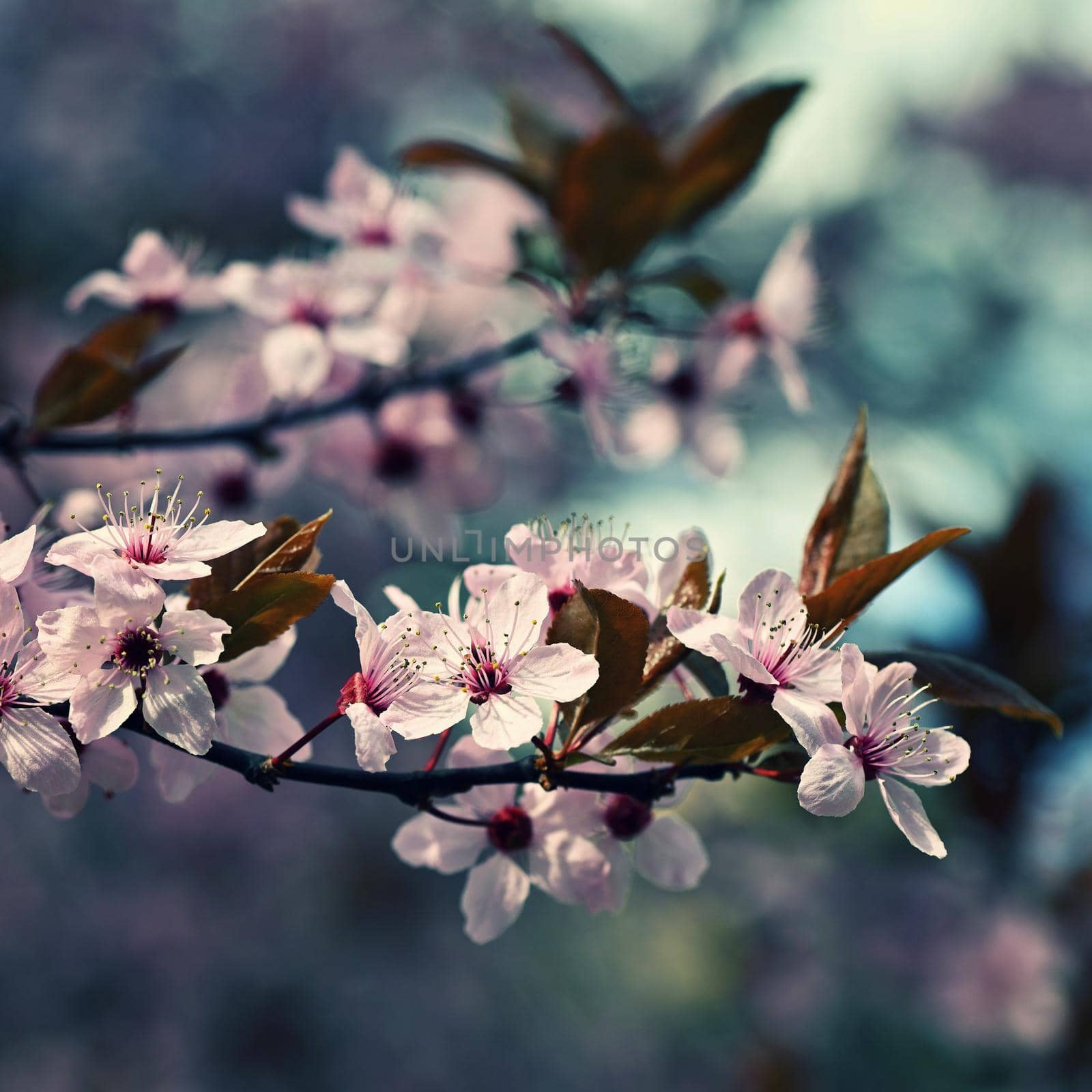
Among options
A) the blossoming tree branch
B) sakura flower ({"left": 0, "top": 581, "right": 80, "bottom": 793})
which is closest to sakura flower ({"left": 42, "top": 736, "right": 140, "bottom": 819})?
the blossoming tree branch

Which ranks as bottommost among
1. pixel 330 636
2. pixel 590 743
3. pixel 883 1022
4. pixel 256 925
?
pixel 256 925

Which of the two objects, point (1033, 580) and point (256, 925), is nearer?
point (1033, 580)

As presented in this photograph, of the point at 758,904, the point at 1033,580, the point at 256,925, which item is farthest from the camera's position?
the point at 256,925

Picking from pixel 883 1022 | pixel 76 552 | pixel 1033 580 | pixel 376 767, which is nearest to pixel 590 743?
pixel 376 767

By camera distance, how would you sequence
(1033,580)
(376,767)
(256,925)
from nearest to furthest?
(376,767) < (1033,580) < (256,925)

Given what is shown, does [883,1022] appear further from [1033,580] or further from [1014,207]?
[1014,207]

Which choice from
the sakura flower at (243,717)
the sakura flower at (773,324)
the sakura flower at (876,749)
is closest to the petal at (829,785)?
the sakura flower at (876,749)

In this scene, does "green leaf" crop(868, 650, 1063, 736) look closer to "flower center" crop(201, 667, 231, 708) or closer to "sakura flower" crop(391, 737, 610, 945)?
"sakura flower" crop(391, 737, 610, 945)

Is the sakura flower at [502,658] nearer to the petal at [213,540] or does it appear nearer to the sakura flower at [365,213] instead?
the petal at [213,540]

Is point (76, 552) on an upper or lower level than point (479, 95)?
upper
